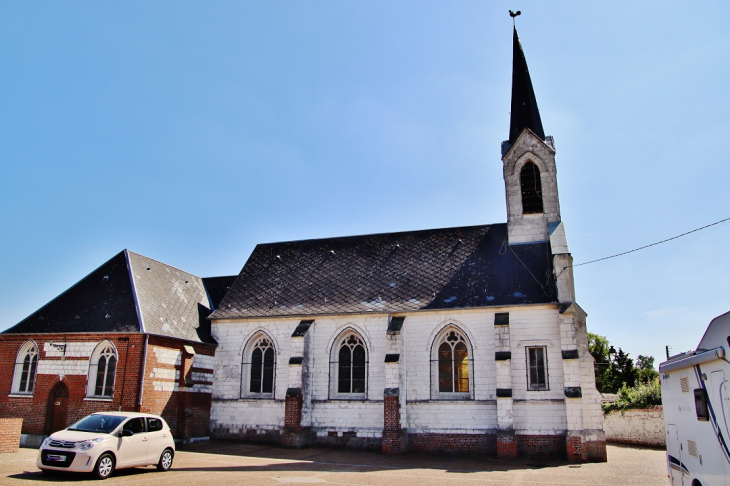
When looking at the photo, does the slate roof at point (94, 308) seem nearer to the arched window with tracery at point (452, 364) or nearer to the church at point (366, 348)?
the church at point (366, 348)

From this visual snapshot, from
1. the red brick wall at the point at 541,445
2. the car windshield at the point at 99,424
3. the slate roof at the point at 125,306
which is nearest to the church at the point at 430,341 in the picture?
the red brick wall at the point at 541,445

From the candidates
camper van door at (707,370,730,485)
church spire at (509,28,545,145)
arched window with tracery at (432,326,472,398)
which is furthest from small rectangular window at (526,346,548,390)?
camper van door at (707,370,730,485)

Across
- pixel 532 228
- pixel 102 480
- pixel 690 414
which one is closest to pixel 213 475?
pixel 102 480

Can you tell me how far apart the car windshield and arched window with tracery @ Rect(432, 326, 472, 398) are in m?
12.1

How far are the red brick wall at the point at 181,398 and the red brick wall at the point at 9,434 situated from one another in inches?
162

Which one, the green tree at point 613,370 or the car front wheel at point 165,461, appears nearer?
the car front wheel at point 165,461

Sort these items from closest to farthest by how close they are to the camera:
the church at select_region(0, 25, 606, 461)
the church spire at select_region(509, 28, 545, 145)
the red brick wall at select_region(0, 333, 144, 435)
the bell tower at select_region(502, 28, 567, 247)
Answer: the church at select_region(0, 25, 606, 461), the red brick wall at select_region(0, 333, 144, 435), the bell tower at select_region(502, 28, 567, 247), the church spire at select_region(509, 28, 545, 145)

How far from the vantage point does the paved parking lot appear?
13.7 meters

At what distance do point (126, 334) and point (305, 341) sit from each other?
23.6 ft

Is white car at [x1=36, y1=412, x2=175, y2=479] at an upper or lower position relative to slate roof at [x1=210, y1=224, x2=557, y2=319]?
lower

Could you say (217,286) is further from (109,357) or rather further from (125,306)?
(109,357)

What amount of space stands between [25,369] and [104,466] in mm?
12046

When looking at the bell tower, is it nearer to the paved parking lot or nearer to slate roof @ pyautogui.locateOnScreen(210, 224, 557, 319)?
slate roof @ pyautogui.locateOnScreen(210, 224, 557, 319)

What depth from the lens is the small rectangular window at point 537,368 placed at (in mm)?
20266
